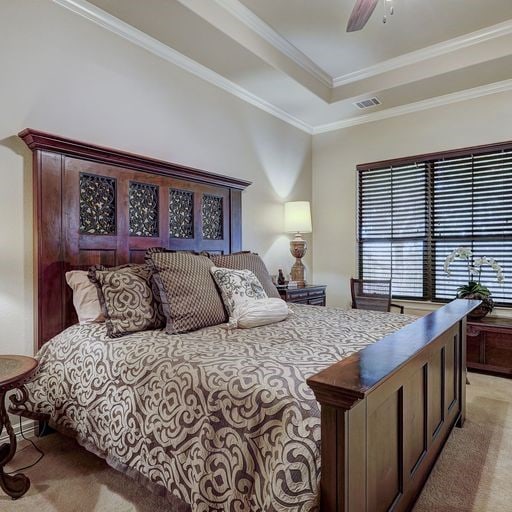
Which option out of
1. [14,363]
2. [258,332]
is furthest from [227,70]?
[14,363]

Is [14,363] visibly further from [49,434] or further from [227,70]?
[227,70]

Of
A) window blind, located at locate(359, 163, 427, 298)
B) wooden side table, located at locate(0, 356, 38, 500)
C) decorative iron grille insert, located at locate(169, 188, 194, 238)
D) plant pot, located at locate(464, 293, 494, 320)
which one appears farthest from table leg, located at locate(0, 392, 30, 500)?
window blind, located at locate(359, 163, 427, 298)

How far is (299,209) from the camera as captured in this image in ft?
14.1

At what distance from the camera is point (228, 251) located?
3551mm

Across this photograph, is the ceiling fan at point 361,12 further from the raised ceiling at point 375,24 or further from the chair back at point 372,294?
the chair back at point 372,294

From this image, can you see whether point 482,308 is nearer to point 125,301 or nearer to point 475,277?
point 475,277

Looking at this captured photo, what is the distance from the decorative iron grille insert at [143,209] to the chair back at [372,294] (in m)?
2.36

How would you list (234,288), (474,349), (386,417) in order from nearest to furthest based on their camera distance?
(386,417) → (234,288) → (474,349)

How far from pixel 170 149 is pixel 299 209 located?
1697 millimetres

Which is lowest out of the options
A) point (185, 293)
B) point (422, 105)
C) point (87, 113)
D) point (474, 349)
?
point (474, 349)

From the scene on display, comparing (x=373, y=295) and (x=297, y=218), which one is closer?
(x=373, y=295)

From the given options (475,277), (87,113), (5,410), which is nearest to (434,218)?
(475,277)

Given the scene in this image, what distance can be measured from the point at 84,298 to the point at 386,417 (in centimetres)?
183

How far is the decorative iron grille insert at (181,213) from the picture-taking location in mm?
3053
